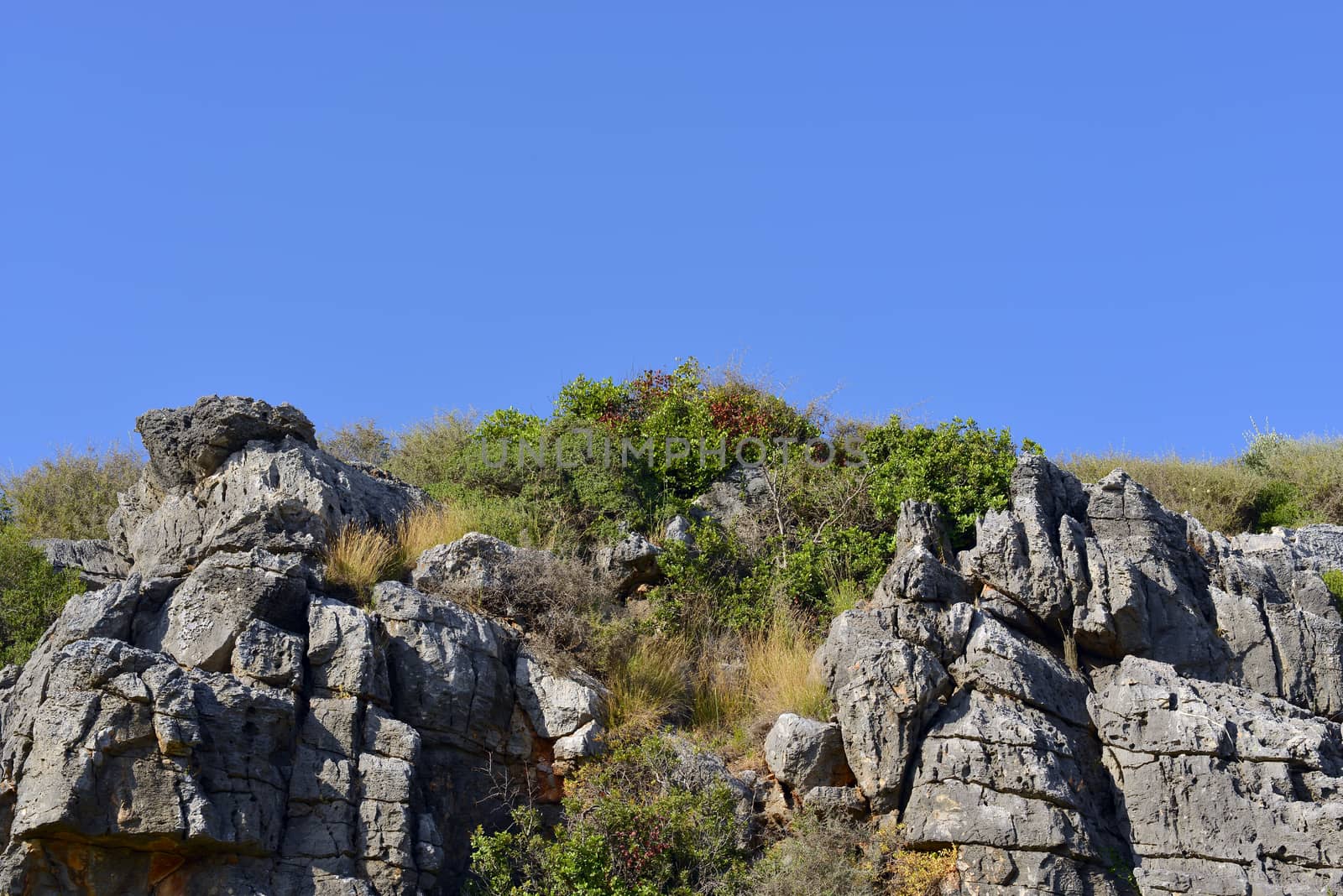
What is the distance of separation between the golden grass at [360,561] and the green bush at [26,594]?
3.88m

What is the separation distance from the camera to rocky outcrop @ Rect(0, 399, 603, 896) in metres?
11.9

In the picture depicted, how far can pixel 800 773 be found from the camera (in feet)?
46.2

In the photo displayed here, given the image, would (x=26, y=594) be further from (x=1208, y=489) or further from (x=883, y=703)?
(x=1208, y=489)

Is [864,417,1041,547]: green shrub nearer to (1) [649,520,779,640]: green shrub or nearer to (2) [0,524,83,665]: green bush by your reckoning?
(1) [649,520,779,640]: green shrub

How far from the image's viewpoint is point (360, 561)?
614 inches

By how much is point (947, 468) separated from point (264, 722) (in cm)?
985

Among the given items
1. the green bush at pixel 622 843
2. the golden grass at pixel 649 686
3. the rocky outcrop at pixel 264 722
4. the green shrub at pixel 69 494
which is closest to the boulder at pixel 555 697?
the rocky outcrop at pixel 264 722

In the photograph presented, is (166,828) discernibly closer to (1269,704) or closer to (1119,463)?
(1269,704)

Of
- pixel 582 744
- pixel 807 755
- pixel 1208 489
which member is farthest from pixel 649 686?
pixel 1208 489

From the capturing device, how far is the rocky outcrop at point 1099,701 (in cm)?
1306

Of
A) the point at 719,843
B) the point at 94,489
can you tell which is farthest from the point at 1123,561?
the point at 94,489

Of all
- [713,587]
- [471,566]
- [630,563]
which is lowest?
[713,587]

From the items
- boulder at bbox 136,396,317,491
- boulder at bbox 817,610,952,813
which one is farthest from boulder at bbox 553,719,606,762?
boulder at bbox 136,396,317,491

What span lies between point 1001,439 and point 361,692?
1000cm
